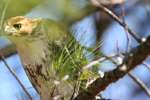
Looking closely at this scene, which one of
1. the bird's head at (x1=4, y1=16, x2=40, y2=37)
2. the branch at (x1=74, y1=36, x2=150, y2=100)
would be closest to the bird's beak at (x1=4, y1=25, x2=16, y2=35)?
the bird's head at (x1=4, y1=16, x2=40, y2=37)

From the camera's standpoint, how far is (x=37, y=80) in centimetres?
170

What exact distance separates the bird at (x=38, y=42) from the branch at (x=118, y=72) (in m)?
0.15

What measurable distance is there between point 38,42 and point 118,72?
41 cm

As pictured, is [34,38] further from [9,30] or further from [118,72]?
[118,72]

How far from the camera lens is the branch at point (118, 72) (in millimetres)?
1216

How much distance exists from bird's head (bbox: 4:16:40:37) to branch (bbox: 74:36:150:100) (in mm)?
285

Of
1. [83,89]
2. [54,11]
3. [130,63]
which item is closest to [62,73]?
[83,89]

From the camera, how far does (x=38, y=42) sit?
5.40ft

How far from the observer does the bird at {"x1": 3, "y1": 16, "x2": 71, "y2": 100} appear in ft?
5.28

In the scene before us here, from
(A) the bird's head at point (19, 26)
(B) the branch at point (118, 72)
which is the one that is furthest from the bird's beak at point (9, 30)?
(B) the branch at point (118, 72)

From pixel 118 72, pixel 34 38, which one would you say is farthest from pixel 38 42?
pixel 118 72

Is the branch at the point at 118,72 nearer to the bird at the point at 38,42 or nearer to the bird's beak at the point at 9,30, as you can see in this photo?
the bird at the point at 38,42

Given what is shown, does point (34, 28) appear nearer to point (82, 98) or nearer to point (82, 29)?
point (82, 29)

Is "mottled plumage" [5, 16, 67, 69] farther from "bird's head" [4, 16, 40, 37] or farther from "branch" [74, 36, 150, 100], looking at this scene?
"branch" [74, 36, 150, 100]
